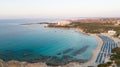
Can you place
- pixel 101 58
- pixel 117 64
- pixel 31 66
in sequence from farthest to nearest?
pixel 101 58 < pixel 117 64 < pixel 31 66

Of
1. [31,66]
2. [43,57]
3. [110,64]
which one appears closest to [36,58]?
[43,57]

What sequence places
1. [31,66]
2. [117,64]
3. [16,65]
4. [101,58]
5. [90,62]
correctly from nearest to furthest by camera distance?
→ [16,65] → [31,66] → [117,64] → [90,62] → [101,58]

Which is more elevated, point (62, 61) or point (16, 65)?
point (16, 65)

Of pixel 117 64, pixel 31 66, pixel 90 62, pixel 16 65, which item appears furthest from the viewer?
pixel 90 62

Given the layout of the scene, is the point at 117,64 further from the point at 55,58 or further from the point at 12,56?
the point at 12,56

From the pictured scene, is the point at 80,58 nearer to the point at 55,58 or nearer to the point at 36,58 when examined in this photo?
the point at 55,58

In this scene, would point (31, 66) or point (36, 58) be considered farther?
point (36, 58)

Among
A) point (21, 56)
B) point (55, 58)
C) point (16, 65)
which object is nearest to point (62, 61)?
point (55, 58)

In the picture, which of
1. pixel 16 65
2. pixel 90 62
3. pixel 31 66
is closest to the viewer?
pixel 16 65

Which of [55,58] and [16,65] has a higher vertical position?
[16,65]
